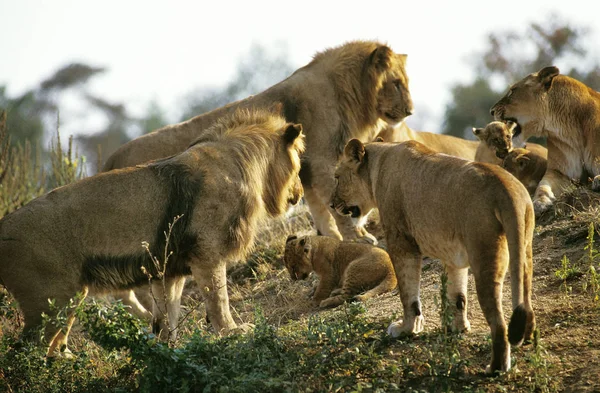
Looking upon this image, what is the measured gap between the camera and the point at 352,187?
6.05 m

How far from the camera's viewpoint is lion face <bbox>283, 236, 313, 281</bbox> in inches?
311

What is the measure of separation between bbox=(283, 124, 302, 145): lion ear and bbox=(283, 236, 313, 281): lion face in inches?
50.7

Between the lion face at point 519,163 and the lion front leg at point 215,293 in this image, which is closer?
the lion front leg at point 215,293

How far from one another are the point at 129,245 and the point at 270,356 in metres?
1.42

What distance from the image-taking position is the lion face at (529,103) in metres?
7.95

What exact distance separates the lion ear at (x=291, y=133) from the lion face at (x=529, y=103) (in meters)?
2.14

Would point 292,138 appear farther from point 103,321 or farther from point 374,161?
point 103,321

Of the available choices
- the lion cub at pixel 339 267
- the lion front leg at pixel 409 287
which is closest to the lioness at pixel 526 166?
the lion cub at pixel 339 267

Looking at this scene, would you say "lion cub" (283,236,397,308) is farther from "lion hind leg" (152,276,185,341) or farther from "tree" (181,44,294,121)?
"tree" (181,44,294,121)

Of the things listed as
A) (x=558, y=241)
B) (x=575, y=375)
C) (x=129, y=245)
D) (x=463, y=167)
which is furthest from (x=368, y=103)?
(x=575, y=375)

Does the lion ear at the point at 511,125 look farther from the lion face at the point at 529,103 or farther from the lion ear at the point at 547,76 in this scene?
the lion ear at the point at 547,76

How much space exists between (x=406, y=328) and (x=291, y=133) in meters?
2.21

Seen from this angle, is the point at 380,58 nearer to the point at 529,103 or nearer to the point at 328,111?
the point at 328,111

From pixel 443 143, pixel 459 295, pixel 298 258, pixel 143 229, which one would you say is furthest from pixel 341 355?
pixel 443 143
